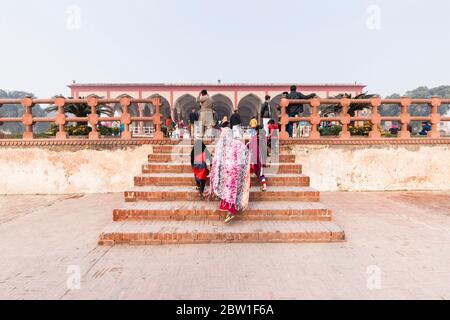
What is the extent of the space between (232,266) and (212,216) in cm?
144

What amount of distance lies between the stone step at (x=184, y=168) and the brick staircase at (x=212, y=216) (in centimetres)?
2

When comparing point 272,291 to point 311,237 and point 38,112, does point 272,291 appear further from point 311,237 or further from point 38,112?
point 38,112

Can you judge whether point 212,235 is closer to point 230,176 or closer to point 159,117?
point 230,176

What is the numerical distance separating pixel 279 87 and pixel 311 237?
25.0 metres

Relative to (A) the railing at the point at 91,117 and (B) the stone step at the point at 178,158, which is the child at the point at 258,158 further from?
(A) the railing at the point at 91,117

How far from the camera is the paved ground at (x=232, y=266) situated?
294 cm

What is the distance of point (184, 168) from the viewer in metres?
6.41

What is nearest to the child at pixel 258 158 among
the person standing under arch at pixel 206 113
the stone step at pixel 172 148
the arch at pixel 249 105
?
the stone step at pixel 172 148

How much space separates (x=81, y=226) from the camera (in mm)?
5125

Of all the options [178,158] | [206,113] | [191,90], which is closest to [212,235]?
[178,158]
